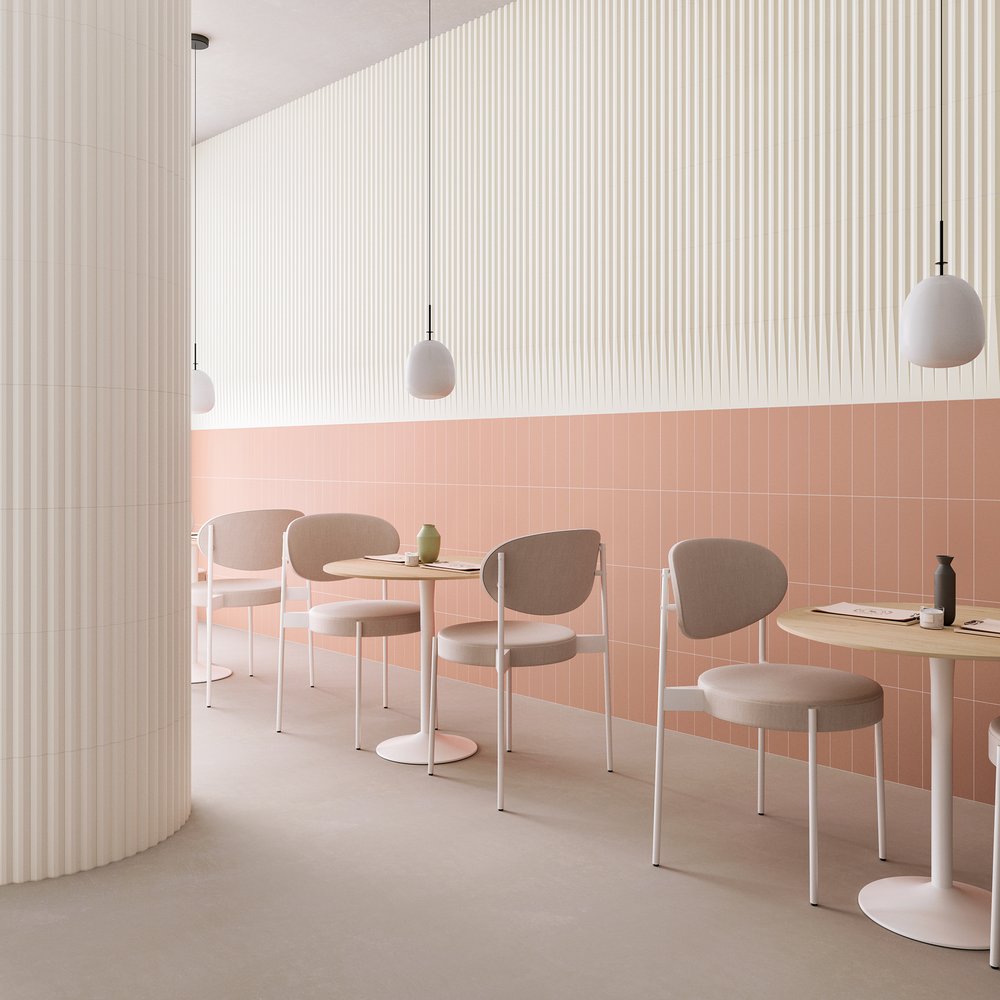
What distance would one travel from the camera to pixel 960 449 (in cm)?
340

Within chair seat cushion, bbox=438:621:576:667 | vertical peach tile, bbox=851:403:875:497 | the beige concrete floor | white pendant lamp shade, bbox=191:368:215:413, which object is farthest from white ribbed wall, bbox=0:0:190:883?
white pendant lamp shade, bbox=191:368:215:413

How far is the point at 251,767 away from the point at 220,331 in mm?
4064

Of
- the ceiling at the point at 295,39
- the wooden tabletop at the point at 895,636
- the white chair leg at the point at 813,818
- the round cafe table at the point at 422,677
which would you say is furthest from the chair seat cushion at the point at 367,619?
the ceiling at the point at 295,39

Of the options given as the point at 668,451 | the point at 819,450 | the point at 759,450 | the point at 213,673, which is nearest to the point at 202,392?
the point at 213,673

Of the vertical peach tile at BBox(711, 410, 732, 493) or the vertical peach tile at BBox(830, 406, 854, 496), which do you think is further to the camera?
the vertical peach tile at BBox(711, 410, 732, 493)

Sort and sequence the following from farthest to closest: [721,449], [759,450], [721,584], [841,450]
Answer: [721,449] → [759,450] → [841,450] → [721,584]

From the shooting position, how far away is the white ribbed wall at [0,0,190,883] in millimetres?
2658

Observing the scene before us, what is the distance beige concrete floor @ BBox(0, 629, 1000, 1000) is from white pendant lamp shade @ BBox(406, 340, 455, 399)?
151 cm

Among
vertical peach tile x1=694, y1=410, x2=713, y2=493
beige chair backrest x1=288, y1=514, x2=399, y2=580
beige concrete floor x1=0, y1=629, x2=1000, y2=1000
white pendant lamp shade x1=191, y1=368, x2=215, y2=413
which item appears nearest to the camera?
beige concrete floor x1=0, y1=629, x2=1000, y2=1000

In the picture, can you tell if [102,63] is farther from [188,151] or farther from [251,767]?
[251,767]

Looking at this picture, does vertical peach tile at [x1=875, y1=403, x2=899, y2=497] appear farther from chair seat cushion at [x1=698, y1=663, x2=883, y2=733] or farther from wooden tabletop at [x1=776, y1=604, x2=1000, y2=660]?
chair seat cushion at [x1=698, y1=663, x2=883, y2=733]

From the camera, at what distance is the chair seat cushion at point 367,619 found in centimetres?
403

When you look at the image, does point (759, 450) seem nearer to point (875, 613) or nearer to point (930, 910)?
point (875, 613)

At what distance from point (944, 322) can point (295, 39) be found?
13.5 ft
